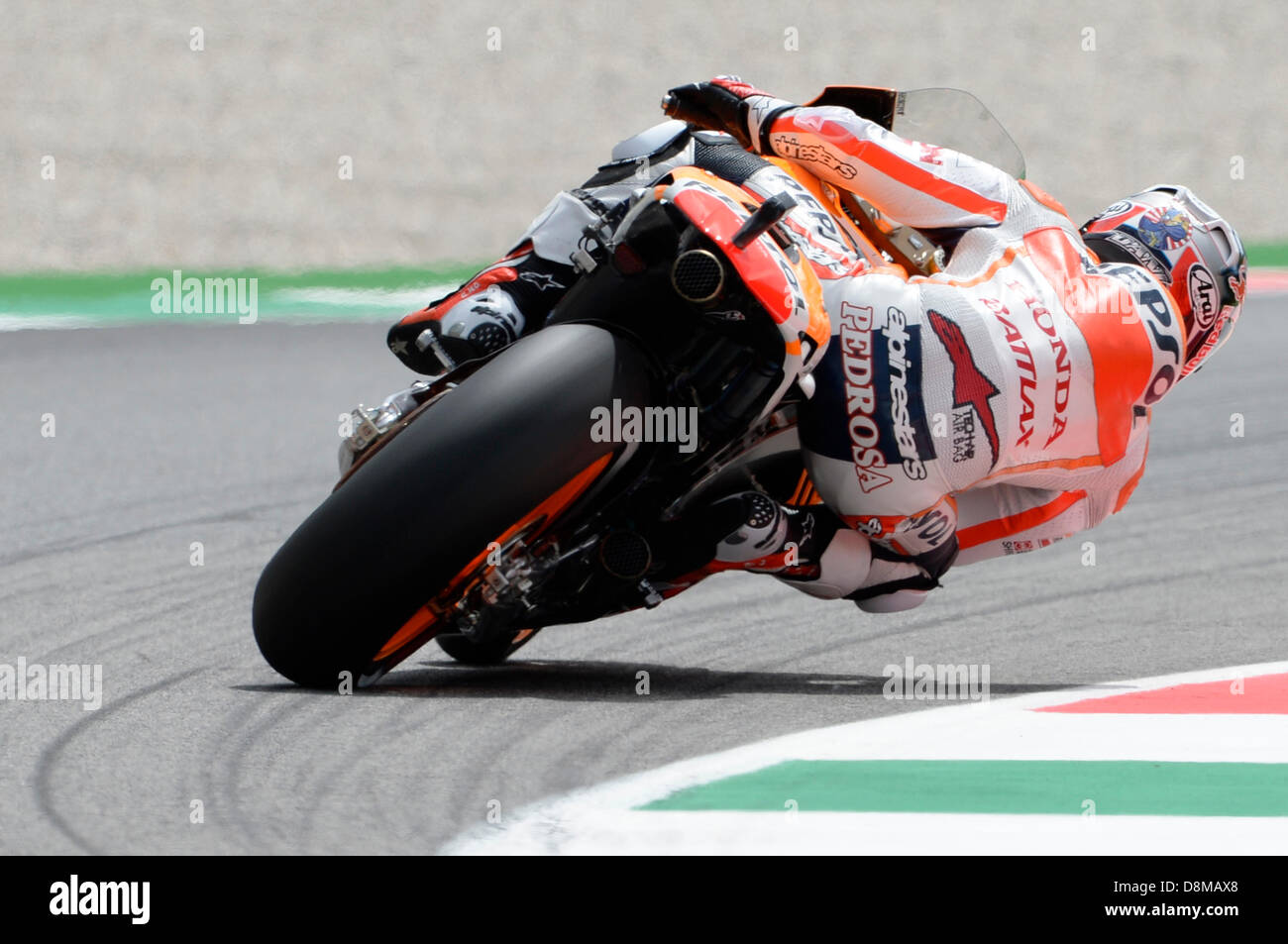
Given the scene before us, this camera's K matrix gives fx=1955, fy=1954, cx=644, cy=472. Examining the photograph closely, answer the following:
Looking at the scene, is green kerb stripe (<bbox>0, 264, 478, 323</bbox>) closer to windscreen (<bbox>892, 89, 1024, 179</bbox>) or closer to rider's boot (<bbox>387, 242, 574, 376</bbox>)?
rider's boot (<bbox>387, 242, 574, 376</bbox>)

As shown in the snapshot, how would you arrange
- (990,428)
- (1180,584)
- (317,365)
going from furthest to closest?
(317,365), (1180,584), (990,428)

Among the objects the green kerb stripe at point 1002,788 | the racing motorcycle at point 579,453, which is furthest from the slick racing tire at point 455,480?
the green kerb stripe at point 1002,788

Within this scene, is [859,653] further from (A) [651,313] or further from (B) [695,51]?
(B) [695,51]

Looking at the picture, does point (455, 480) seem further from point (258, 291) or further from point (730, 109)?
point (258, 291)

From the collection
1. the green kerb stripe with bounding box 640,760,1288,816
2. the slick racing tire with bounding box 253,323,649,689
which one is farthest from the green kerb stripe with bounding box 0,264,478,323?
the green kerb stripe with bounding box 640,760,1288,816

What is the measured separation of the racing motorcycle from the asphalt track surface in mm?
153

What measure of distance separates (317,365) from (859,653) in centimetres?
615

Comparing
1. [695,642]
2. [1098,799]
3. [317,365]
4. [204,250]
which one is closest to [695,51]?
[204,250]

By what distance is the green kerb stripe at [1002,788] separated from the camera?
12.0 feet

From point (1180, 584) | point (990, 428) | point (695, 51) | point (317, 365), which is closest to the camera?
point (990, 428)

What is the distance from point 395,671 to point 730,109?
5.57ft

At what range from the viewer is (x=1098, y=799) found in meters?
3.72

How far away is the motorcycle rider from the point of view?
4637mm
